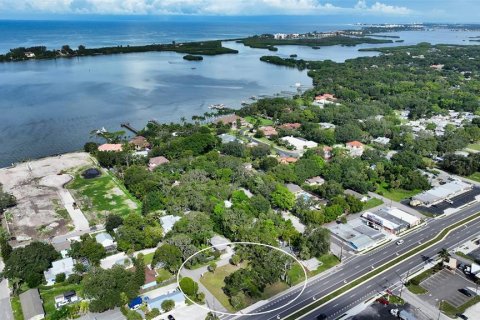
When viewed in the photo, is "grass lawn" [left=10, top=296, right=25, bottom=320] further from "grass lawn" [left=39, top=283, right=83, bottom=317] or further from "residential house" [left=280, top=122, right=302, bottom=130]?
"residential house" [left=280, top=122, right=302, bottom=130]

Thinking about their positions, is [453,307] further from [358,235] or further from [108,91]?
[108,91]

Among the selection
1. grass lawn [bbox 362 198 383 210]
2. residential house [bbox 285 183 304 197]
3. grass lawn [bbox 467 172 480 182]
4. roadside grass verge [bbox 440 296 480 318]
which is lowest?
roadside grass verge [bbox 440 296 480 318]

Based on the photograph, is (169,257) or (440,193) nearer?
(169,257)

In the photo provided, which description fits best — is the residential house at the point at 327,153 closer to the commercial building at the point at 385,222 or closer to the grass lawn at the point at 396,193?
the grass lawn at the point at 396,193

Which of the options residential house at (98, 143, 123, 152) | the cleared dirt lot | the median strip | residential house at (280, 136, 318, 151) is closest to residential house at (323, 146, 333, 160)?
residential house at (280, 136, 318, 151)

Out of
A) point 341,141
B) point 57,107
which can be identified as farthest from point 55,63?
point 341,141

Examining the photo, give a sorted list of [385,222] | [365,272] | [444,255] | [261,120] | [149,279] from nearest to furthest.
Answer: [149,279], [365,272], [444,255], [385,222], [261,120]

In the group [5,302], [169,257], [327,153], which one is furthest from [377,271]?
[5,302]

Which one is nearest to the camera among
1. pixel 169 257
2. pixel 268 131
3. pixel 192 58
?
pixel 169 257
